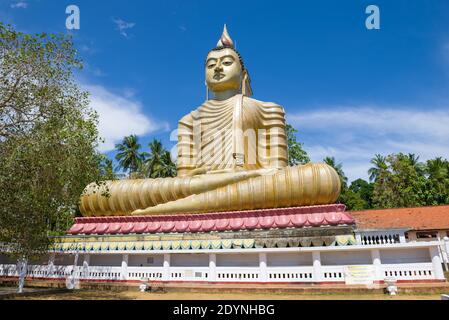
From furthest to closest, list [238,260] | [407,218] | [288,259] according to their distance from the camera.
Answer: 1. [407,218]
2. [238,260]
3. [288,259]

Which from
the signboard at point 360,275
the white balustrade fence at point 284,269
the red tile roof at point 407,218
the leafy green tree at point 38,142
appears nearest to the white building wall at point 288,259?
the white balustrade fence at point 284,269

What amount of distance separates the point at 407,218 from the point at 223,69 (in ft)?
48.1

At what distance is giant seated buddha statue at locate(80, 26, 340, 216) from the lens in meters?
15.1

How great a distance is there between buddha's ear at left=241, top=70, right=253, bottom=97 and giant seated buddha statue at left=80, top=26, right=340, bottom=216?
4cm

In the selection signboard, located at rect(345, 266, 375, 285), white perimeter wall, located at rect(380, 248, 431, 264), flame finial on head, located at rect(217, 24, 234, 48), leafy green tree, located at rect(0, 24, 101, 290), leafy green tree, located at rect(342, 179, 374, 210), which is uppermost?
flame finial on head, located at rect(217, 24, 234, 48)

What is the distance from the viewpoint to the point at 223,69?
2077cm

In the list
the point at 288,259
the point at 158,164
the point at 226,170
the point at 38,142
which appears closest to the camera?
the point at 38,142

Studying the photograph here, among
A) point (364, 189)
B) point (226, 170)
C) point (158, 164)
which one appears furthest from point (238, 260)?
point (364, 189)

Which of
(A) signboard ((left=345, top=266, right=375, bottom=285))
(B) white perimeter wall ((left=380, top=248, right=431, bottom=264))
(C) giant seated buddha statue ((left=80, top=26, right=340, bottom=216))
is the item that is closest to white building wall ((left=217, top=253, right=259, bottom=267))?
(A) signboard ((left=345, top=266, right=375, bottom=285))

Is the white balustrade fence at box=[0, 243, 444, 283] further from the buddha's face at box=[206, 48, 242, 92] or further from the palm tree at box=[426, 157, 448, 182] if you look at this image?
the palm tree at box=[426, 157, 448, 182]

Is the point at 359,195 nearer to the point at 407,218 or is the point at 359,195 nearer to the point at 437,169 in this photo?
the point at 437,169

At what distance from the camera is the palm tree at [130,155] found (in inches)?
1596

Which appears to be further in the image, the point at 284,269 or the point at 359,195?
the point at 359,195
